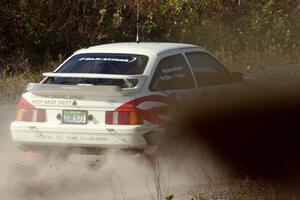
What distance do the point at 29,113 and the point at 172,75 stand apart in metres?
1.72

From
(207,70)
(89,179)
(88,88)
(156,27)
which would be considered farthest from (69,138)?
(156,27)

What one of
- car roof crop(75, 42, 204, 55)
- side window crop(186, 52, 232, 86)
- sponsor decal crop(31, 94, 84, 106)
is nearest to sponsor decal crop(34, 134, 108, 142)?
sponsor decal crop(31, 94, 84, 106)

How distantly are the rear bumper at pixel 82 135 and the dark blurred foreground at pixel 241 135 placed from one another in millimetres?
403

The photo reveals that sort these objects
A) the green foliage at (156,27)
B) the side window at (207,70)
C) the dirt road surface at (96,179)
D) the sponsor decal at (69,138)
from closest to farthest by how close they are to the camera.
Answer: the dirt road surface at (96,179) → the sponsor decal at (69,138) → the side window at (207,70) → the green foliage at (156,27)

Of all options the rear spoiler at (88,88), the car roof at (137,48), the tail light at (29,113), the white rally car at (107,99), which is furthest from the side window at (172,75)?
the tail light at (29,113)

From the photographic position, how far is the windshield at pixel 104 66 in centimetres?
974

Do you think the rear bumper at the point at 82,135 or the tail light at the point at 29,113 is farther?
the tail light at the point at 29,113

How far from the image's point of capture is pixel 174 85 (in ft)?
32.8

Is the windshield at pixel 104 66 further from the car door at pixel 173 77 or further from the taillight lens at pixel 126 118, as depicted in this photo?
the taillight lens at pixel 126 118

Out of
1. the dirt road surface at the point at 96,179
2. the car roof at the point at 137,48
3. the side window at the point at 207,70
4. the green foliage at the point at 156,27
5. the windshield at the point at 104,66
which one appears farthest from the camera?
the green foliage at the point at 156,27

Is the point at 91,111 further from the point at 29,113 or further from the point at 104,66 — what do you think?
the point at 104,66

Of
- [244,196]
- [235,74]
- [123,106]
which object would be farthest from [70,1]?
[244,196]

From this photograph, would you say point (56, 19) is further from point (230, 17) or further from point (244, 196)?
point (244, 196)

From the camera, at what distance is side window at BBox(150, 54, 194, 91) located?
9.78m
